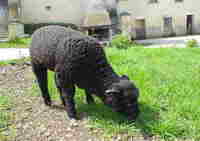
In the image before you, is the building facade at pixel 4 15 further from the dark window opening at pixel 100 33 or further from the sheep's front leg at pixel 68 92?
the sheep's front leg at pixel 68 92

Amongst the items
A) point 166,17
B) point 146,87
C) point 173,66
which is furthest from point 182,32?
point 146,87

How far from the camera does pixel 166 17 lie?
2555 centimetres

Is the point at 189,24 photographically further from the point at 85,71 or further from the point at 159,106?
the point at 85,71

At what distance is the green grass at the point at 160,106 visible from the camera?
134 inches

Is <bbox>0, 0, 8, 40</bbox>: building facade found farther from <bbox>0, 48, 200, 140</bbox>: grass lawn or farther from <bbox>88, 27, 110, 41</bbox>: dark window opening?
<bbox>0, 48, 200, 140</bbox>: grass lawn

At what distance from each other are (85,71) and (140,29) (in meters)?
23.1

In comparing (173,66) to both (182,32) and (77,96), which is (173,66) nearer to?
(77,96)

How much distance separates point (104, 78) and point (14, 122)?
168 centimetres

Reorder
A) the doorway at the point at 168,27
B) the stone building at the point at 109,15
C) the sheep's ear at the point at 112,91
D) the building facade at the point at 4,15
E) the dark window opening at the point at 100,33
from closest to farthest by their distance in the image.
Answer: the sheep's ear at the point at 112,91, the dark window opening at the point at 100,33, the stone building at the point at 109,15, the building facade at the point at 4,15, the doorway at the point at 168,27

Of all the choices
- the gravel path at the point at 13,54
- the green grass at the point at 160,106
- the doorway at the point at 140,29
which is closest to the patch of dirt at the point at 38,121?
the green grass at the point at 160,106

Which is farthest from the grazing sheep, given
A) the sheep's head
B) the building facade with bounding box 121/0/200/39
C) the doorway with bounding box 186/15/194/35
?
the doorway with bounding box 186/15/194/35

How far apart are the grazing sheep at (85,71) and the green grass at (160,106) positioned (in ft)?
1.18

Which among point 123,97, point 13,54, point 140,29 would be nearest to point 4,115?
point 123,97

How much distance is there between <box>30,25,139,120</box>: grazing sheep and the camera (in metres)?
3.20
